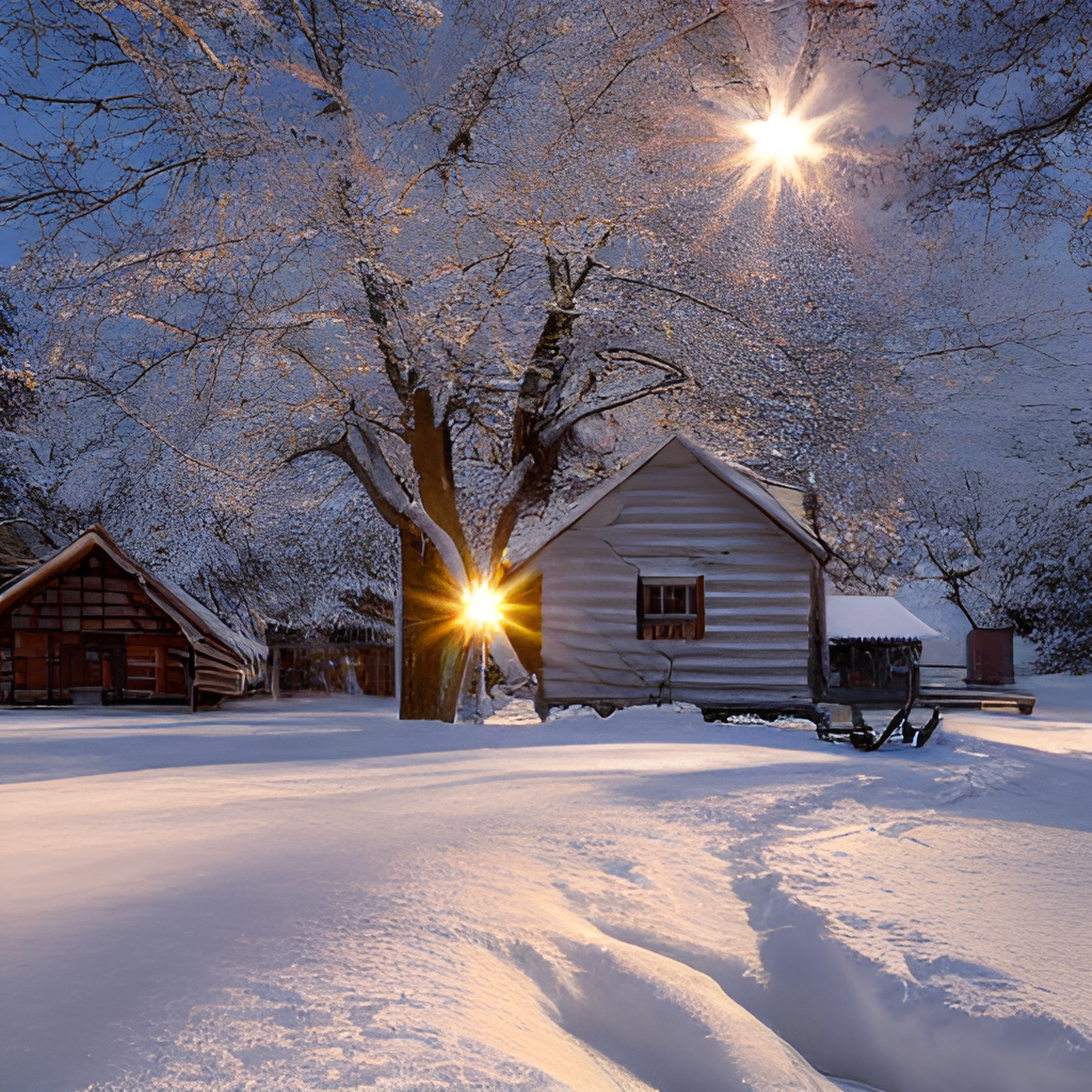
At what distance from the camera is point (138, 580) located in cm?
2419

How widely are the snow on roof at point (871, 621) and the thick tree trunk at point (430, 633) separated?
32.0ft

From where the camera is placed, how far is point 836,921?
4.42 metres

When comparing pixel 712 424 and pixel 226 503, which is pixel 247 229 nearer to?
pixel 226 503

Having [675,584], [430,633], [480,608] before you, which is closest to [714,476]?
[675,584]

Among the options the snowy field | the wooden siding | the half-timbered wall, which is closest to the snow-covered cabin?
the half-timbered wall

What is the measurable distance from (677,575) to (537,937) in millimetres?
14418

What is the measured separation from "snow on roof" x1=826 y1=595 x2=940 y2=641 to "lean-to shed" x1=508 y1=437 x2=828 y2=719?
14.1 ft

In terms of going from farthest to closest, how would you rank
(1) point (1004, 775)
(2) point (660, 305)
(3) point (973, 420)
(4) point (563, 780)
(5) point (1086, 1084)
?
1. (3) point (973, 420)
2. (2) point (660, 305)
3. (1) point (1004, 775)
4. (4) point (563, 780)
5. (5) point (1086, 1084)

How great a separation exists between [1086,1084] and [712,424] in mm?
14521

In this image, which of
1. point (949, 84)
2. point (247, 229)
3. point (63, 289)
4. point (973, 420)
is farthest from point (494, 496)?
point (973, 420)

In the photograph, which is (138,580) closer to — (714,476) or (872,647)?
(714,476)

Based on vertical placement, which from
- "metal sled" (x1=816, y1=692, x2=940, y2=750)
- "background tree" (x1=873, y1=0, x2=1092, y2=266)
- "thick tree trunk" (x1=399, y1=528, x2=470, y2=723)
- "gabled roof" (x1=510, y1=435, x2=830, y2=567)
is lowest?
"metal sled" (x1=816, y1=692, x2=940, y2=750)

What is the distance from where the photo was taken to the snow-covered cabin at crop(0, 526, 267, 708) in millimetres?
24500

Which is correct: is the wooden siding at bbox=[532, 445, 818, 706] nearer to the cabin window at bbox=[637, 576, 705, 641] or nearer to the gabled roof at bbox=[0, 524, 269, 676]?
the cabin window at bbox=[637, 576, 705, 641]
